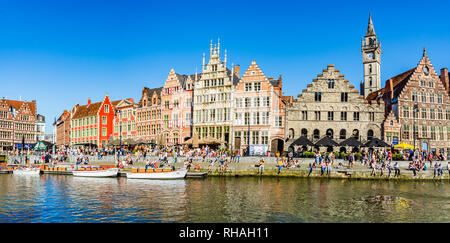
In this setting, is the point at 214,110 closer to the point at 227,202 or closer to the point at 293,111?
the point at 293,111

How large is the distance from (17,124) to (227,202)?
292 ft

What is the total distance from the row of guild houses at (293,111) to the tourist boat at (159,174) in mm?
12392

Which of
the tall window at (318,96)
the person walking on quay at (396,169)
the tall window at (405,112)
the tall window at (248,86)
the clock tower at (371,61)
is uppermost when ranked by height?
the clock tower at (371,61)

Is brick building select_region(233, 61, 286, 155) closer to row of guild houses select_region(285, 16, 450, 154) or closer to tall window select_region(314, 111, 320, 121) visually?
row of guild houses select_region(285, 16, 450, 154)

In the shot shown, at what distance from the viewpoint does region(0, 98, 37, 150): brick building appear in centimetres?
8862

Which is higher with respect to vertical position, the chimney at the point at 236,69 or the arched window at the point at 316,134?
the chimney at the point at 236,69

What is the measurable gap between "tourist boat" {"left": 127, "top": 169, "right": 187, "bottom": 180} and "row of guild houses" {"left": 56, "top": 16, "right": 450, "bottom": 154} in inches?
488

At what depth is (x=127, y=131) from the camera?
223ft

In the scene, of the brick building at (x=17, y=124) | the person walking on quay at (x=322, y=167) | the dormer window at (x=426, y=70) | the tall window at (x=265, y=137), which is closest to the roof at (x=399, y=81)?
the dormer window at (x=426, y=70)

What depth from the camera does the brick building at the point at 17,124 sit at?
88.6 meters

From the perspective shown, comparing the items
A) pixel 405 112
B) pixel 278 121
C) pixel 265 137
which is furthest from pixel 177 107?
pixel 405 112

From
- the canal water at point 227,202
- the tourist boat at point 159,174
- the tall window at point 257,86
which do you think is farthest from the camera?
the tall window at point 257,86

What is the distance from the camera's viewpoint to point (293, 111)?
5012 cm

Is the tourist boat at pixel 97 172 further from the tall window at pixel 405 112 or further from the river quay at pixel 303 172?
the tall window at pixel 405 112
